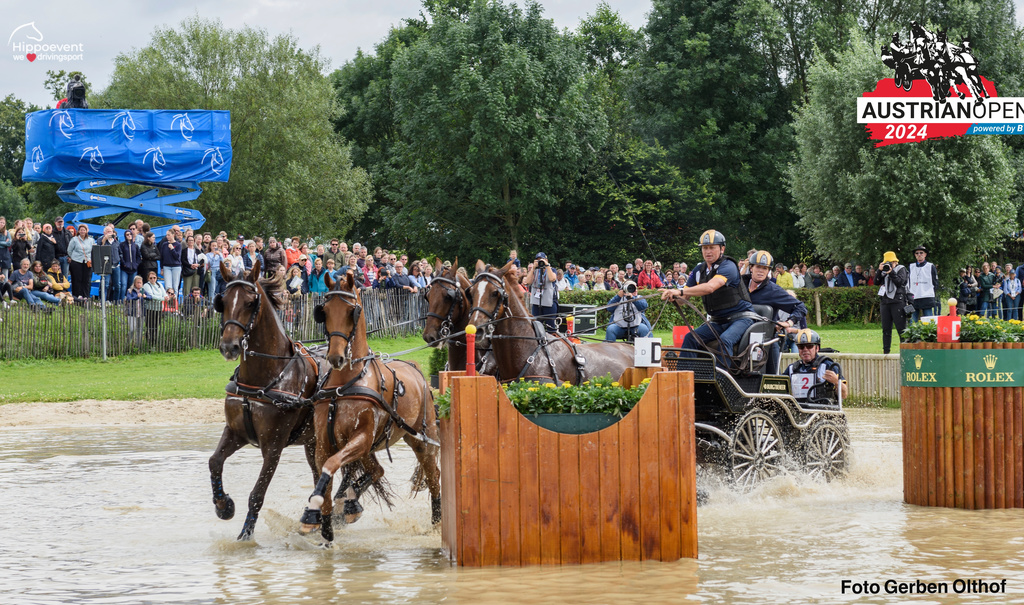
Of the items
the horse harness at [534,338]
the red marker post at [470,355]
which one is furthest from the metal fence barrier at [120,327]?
the red marker post at [470,355]

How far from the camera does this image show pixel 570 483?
7.19 meters

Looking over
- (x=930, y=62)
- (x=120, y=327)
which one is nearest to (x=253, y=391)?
(x=120, y=327)

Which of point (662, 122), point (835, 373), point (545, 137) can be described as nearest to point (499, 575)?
point (835, 373)

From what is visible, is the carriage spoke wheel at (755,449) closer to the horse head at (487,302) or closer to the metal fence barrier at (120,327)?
the horse head at (487,302)

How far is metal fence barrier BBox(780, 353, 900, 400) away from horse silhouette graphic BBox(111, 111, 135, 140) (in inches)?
839

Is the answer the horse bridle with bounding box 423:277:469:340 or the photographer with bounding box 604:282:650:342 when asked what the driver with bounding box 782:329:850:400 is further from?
the horse bridle with bounding box 423:277:469:340

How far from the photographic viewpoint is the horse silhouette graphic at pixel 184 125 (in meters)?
32.1

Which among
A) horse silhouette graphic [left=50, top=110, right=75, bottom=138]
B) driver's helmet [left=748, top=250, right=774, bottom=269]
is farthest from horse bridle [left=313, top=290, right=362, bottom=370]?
horse silhouette graphic [left=50, top=110, right=75, bottom=138]

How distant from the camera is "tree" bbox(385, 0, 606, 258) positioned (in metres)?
42.9

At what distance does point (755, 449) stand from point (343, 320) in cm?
442

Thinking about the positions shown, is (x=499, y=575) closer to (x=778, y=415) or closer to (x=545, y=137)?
(x=778, y=415)

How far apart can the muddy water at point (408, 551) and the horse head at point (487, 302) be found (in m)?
1.83

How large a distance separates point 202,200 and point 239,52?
7.74m

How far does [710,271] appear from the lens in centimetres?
1053
